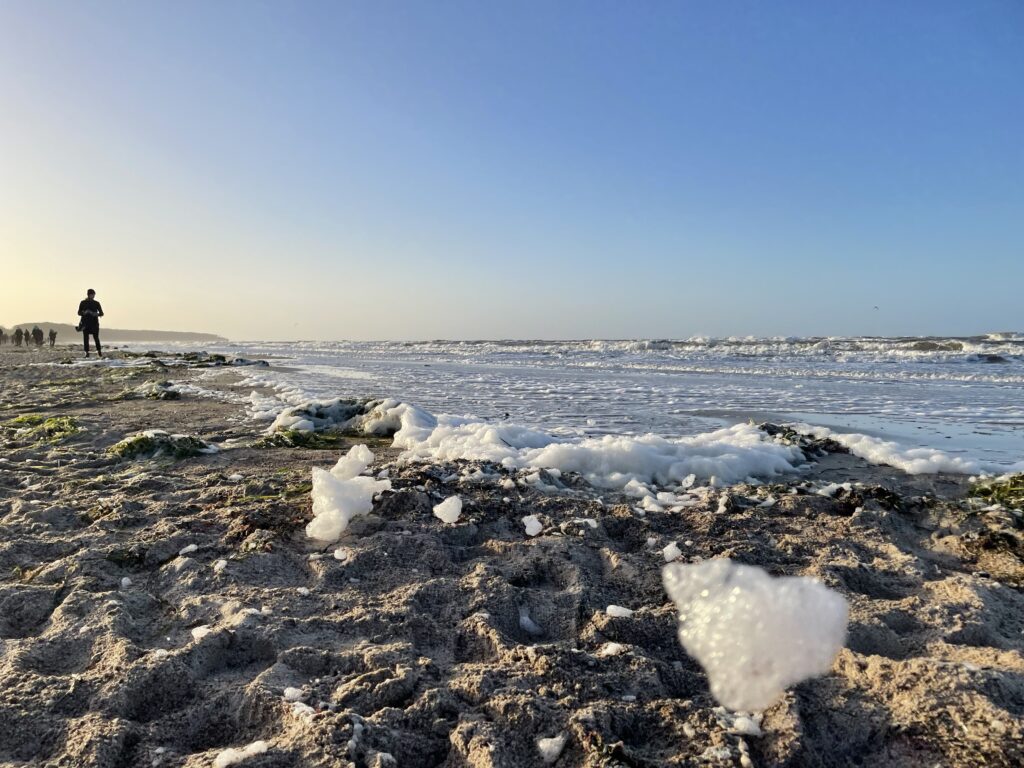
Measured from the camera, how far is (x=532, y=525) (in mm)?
3059

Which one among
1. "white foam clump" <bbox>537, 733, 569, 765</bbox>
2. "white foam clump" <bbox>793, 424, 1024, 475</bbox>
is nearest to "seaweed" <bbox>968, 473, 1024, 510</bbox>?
"white foam clump" <bbox>793, 424, 1024, 475</bbox>

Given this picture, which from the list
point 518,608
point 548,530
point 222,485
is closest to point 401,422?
point 222,485

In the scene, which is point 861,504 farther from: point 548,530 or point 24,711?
point 24,711

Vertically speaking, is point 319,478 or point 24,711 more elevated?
point 319,478

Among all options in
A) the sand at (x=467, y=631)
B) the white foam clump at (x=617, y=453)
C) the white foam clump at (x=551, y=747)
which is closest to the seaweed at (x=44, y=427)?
the sand at (x=467, y=631)

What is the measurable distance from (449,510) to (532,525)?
0.43 meters

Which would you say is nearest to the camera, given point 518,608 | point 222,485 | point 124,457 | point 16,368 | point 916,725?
point 916,725

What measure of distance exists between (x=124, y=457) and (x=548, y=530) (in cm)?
358

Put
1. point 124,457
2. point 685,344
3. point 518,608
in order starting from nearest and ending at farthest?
point 518,608 → point 124,457 → point 685,344

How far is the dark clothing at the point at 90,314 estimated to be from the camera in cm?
1747

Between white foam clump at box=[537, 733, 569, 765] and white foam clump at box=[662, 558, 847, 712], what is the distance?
1.54ft

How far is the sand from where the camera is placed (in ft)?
4.95

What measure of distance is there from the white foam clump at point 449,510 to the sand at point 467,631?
58mm

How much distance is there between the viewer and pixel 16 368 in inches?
569
